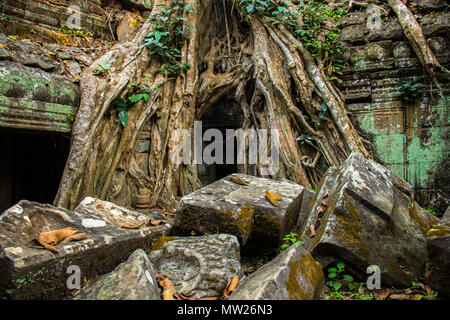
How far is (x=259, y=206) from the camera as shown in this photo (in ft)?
7.31

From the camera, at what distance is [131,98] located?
3.54m

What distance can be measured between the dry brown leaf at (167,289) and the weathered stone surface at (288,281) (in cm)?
32

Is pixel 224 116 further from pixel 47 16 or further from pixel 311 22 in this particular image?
pixel 47 16

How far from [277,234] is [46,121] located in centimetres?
273

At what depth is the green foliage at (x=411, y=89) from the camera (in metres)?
3.63

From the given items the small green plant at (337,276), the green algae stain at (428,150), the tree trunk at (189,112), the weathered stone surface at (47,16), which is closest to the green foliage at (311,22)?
the tree trunk at (189,112)

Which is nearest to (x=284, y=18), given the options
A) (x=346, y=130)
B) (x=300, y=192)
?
(x=346, y=130)

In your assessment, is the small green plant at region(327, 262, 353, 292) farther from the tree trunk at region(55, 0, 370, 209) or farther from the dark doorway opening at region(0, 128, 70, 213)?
the dark doorway opening at region(0, 128, 70, 213)

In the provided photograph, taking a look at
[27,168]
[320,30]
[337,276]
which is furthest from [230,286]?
[27,168]

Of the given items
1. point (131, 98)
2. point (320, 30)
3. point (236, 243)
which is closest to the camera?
point (236, 243)

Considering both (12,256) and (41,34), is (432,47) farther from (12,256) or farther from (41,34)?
(41,34)

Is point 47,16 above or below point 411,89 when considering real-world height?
above

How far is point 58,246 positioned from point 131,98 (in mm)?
2348

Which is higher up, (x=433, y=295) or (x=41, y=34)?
(x=41, y=34)
